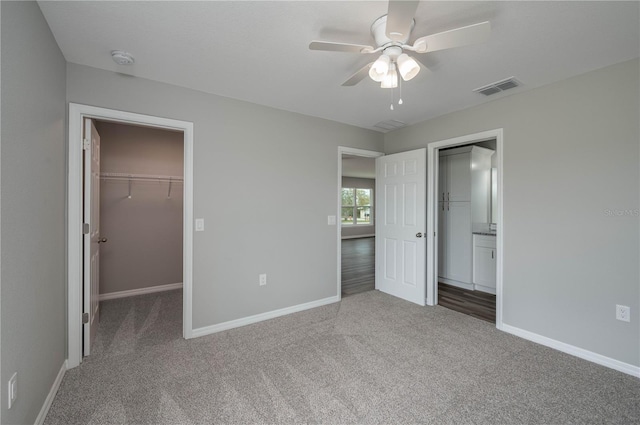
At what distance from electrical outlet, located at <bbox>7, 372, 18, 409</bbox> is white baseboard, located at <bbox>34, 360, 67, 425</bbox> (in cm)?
41

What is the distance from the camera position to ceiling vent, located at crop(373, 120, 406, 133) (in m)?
3.85

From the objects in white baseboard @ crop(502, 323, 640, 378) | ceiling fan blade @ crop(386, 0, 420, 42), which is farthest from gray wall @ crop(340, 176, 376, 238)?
ceiling fan blade @ crop(386, 0, 420, 42)

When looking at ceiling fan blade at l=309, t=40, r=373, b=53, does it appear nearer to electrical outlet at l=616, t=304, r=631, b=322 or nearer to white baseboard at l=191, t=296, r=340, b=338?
white baseboard at l=191, t=296, r=340, b=338

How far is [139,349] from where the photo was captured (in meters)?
2.53

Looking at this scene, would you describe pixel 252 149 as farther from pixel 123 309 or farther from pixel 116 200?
pixel 123 309

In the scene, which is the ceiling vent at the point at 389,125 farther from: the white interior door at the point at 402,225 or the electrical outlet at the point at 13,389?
the electrical outlet at the point at 13,389

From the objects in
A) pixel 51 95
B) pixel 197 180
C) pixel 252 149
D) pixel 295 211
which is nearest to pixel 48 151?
pixel 51 95

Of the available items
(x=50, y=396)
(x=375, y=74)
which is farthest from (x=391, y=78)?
(x=50, y=396)

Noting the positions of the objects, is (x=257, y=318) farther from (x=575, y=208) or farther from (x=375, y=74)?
(x=575, y=208)

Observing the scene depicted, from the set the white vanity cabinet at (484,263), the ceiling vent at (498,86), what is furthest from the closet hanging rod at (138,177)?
the white vanity cabinet at (484,263)

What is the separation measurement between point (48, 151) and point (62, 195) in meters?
0.46

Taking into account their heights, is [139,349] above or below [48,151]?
below

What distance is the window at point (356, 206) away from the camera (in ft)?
35.1

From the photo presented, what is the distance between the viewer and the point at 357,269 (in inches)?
223
